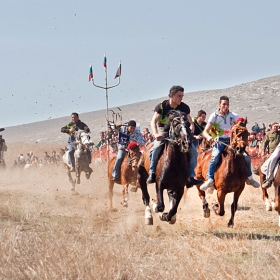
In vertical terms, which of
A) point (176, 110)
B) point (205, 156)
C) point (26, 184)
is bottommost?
point (26, 184)

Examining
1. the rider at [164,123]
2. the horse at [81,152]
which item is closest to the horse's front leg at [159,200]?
the rider at [164,123]

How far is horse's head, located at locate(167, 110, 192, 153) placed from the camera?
10.3m

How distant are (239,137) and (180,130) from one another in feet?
5.10

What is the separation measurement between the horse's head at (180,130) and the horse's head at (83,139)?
32.9ft

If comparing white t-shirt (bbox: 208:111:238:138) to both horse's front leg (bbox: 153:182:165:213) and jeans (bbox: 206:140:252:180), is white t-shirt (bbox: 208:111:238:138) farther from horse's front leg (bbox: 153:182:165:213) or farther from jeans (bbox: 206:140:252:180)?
horse's front leg (bbox: 153:182:165:213)

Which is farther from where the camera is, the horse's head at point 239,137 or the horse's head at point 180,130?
the horse's head at point 239,137

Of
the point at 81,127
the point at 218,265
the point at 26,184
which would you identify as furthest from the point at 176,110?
the point at 26,184

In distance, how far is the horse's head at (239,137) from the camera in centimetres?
1130

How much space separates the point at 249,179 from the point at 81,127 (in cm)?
1008

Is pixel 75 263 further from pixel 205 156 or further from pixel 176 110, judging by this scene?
pixel 205 156

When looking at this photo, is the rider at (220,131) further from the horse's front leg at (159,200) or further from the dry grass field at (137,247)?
the horse's front leg at (159,200)

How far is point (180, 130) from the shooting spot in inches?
411

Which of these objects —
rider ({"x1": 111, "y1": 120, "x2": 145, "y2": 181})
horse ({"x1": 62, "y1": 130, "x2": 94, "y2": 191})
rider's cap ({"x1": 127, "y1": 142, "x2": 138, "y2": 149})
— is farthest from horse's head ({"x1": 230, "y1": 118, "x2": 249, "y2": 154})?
horse ({"x1": 62, "y1": 130, "x2": 94, "y2": 191})

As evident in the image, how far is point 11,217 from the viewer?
1275 cm
